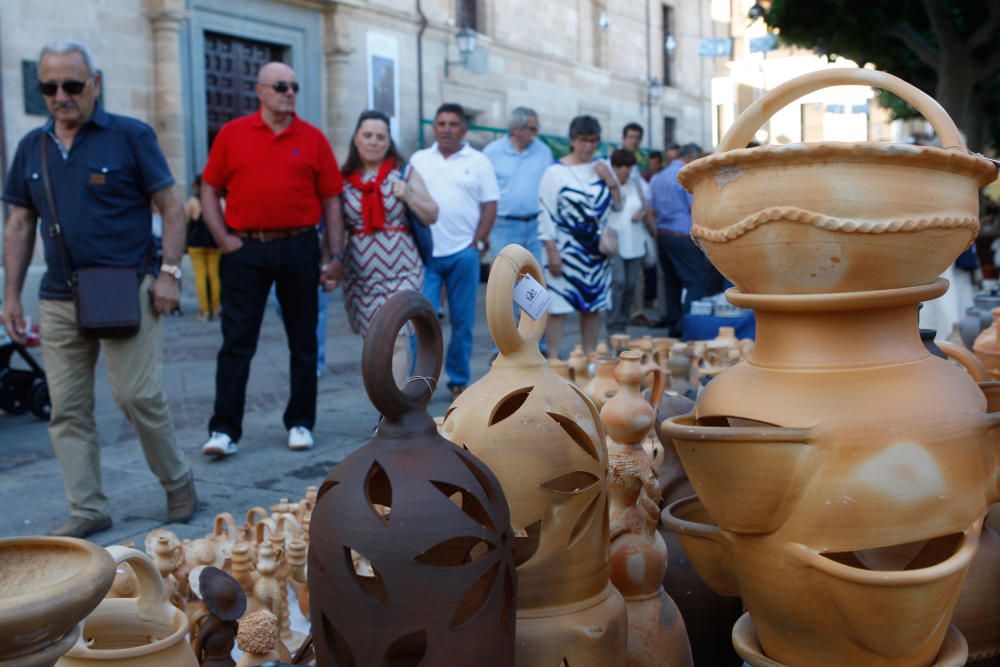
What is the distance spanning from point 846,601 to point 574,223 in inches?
200

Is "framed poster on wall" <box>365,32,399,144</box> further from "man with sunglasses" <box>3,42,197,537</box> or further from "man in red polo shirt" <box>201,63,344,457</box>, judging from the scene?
"man with sunglasses" <box>3,42,197,537</box>

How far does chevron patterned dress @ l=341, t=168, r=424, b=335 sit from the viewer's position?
491cm

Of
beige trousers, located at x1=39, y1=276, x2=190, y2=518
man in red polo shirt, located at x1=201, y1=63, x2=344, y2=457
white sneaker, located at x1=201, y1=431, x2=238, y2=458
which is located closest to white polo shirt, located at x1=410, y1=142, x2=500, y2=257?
man in red polo shirt, located at x1=201, y1=63, x2=344, y2=457

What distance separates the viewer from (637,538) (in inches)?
66.4

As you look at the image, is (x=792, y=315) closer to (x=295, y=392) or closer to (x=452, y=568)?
(x=452, y=568)

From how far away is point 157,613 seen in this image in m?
1.53

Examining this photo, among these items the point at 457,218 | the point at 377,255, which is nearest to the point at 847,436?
the point at 377,255

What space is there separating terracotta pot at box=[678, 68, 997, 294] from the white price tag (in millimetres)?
316

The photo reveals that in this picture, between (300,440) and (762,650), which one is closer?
(762,650)

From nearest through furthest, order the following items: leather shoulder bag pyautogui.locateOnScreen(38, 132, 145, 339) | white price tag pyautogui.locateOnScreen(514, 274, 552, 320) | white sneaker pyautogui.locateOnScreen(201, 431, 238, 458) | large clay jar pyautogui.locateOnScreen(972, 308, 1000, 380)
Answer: white price tag pyautogui.locateOnScreen(514, 274, 552, 320), large clay jar pyautogui.locateOnScreen(972, 308, 1000, 380), leather shoulder bag pyautogui.locateOnScreen(38, 132, 145, 339), white sneaker pyautogui.locateOnScreen(201, 431, 238, 458)

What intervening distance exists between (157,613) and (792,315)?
1074 millimetres

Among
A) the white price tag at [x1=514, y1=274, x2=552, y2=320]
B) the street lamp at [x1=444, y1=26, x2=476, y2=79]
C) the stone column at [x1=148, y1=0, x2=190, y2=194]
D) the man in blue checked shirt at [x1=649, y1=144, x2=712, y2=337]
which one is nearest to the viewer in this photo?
the white price tag at [x1=514, y1=274, x2=552, y2=320]

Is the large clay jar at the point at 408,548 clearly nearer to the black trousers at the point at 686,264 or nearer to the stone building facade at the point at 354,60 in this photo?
the black trousers at the point at 686,264

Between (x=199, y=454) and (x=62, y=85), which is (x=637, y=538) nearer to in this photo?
(x=62, y=85)
